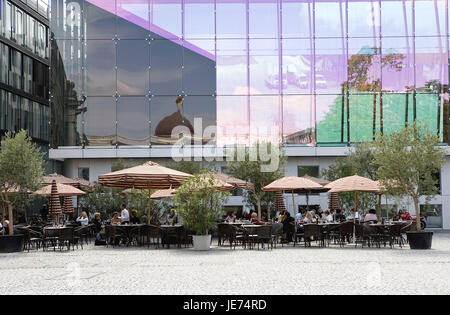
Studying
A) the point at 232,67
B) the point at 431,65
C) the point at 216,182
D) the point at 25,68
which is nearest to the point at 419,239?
the point at 216,182

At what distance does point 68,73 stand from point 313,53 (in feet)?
48.0

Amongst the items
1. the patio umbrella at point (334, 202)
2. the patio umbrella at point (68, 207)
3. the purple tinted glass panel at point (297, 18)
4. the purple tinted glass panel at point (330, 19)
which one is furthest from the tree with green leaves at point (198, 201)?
the purple tinted glass panel at point (330, 19)

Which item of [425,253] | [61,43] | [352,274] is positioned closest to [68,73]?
[61,43]

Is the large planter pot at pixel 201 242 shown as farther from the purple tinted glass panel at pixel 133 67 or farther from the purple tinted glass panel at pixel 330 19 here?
the purple tinted glass panel at pixel 330 19

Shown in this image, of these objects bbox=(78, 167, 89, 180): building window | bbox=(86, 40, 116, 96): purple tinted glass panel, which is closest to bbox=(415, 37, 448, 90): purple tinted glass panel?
bbox=(86, 40, 116, 96): purple tinted glass panel

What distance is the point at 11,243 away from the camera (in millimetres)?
20375

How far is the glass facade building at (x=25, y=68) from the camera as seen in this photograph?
37812 mm

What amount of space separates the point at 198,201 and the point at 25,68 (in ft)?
78.8

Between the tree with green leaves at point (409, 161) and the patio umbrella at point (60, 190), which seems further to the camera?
the patio umbrella at point (60, 190)

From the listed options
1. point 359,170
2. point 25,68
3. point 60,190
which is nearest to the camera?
point 60,190

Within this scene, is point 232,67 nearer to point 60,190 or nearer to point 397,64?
point 397,64

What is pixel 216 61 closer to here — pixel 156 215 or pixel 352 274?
pixel 156 215

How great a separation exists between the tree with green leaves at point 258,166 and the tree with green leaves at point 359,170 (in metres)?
4.35

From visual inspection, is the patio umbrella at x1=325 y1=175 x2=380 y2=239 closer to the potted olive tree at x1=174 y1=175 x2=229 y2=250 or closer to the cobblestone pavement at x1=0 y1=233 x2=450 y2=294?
the cobblestone pavement at x1=0 y1=233 x2=450 y2=294
